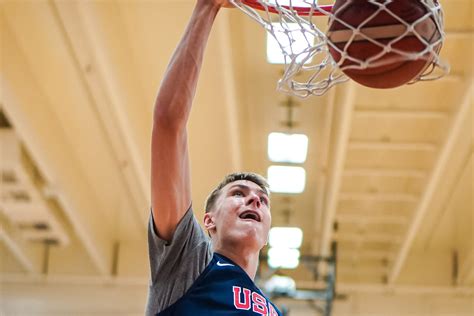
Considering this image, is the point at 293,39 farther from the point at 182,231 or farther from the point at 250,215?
the point at 182,231

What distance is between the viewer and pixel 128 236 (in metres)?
12.4

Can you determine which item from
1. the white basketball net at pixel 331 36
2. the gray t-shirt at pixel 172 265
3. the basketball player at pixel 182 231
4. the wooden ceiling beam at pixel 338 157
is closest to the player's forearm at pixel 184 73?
the basketball player at pixel 182 231

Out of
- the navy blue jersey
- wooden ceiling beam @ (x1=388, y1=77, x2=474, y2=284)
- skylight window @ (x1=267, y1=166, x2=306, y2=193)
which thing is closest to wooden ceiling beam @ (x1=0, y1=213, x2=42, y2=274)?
skylight window @ (x1=267, y1=166, x2=306, y2=193)

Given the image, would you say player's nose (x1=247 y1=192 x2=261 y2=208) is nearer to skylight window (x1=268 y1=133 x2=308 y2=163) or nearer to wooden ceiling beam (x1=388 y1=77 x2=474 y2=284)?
wooden ceiling beam (x1=388 y1=77 x2=474 y2=284)

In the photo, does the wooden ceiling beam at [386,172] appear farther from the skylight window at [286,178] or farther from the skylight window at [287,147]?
the skylight window at [286,178]

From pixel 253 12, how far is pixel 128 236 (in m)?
9.69

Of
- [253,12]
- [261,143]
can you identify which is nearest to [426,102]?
[261,143]

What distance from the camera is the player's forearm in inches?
100

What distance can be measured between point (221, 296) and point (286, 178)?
28.0 ft

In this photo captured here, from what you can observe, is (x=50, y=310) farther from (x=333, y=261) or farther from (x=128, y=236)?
(x=333, y=261)

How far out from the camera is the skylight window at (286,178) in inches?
430

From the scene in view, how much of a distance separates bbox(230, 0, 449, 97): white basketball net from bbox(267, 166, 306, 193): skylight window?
A: 25.0ft

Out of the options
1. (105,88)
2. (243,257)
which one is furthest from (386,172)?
(243,257)

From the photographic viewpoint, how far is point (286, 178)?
11.1 metres
